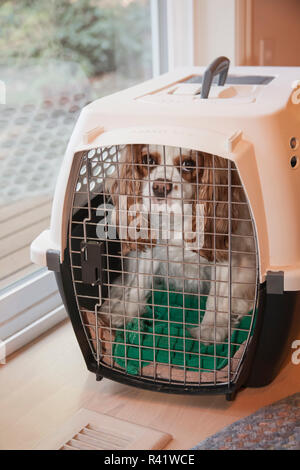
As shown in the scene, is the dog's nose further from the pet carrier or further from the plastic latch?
the plastic latch

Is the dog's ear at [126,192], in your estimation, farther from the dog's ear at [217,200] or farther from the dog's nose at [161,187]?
the dog's ear at [217,200]

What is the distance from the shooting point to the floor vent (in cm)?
127

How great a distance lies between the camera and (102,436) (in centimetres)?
130

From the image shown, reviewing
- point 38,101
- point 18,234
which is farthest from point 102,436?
point 38,101

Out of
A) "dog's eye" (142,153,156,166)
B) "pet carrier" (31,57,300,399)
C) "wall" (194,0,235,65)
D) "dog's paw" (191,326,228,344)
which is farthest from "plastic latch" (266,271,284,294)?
"wall" (194,0,235,65)

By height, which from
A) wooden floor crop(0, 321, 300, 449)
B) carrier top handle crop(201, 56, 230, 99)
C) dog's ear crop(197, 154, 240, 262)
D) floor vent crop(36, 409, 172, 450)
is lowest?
wooden floor crop(0, 321, 300, 449)

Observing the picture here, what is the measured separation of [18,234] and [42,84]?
1.50 ft

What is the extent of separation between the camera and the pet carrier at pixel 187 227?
1.20 metres

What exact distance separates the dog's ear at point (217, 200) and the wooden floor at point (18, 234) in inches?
26.8

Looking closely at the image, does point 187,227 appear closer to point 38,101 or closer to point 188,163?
point 188,163

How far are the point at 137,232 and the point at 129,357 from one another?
31 cm

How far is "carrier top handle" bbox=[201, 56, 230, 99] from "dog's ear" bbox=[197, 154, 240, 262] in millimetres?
162

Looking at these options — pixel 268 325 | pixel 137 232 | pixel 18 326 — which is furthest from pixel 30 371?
pixel 268 325

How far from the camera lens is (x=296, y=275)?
1.21 metres
